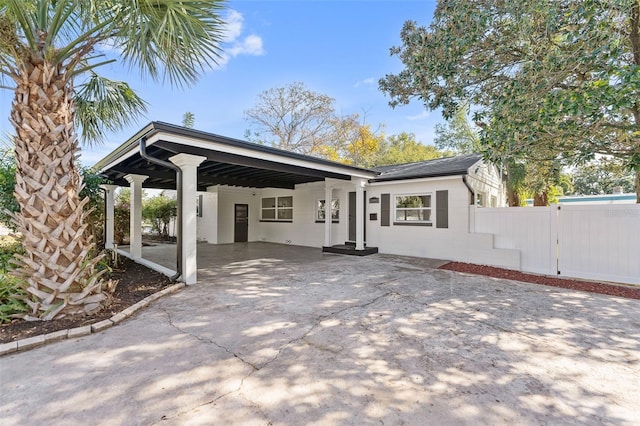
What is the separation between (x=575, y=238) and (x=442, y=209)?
306 cm

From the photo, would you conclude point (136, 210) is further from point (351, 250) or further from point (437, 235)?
point (437, 235)

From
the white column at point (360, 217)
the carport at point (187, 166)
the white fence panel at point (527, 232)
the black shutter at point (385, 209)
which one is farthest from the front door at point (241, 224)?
the white fence panel at point (527, 232)

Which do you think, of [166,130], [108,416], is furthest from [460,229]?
[108,416]

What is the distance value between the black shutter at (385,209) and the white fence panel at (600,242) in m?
4.50

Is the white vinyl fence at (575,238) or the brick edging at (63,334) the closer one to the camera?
the brick edging at (63,334)

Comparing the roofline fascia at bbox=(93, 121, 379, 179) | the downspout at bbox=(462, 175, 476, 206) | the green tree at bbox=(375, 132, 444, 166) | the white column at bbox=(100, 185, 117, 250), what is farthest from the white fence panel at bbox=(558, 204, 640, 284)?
the green tree at bbox=(375, 132, 444, 166)

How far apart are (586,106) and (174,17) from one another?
6.09 m

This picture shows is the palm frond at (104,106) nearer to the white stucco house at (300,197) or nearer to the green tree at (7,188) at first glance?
the white stucco house at (300,197)

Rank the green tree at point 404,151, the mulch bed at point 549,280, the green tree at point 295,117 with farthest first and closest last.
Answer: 1. the green tree at point 404,151
2. the green tree at point 295,117
3. the mulch bed at point 549,280

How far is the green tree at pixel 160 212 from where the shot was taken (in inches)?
578

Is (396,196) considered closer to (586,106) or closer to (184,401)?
(586,106)

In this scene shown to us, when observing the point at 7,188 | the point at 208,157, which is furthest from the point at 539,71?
the point at 7,188

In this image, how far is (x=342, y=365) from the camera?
2.65 metres

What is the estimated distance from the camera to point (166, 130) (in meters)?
4.55
